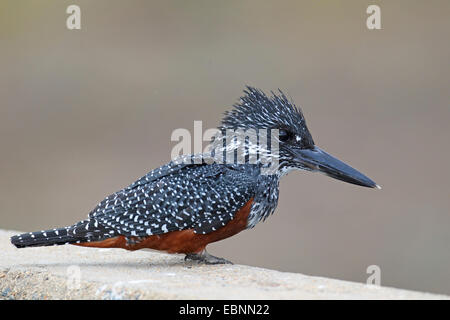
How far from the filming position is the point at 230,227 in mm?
5199

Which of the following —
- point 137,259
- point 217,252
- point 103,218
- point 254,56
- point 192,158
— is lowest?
point 217,252

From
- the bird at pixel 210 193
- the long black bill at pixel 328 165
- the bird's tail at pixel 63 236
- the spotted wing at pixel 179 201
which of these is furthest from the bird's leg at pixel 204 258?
the long black bill at pixel 328 165

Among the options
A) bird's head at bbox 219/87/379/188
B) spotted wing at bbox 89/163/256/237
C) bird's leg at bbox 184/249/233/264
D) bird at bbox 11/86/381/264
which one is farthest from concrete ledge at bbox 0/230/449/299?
bird's head at bbox 219/87/379/188

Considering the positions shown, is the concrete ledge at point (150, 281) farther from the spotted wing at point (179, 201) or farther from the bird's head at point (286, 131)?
the bird's head at point (286, 131)

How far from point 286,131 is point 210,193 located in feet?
2.38

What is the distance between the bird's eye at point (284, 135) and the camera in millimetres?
5477

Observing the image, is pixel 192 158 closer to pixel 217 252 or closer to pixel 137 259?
pixel 137 259

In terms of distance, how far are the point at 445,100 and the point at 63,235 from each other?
32.5ft

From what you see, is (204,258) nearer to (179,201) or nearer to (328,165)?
(179,201)

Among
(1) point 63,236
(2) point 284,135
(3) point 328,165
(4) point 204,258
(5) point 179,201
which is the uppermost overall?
(2) point 284,135

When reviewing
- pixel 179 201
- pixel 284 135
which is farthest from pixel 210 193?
pixel 284 135

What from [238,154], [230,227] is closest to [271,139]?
[238,154]

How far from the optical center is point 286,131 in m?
5.49

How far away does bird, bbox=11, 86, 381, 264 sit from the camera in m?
5.08
